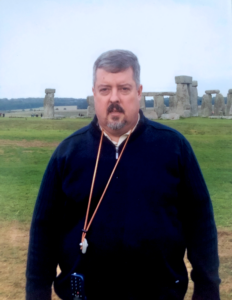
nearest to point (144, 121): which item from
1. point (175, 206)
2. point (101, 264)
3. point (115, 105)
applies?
point (115, 105)

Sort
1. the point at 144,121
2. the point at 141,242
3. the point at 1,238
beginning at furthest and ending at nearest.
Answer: the point at 1,238, the point at 144,121, the point at 141,242

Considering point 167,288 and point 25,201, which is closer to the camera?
point 167,288

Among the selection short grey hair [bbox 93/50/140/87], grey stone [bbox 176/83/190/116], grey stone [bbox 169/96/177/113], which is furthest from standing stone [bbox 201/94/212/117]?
short grey hair [bbox 93/50/140/87]

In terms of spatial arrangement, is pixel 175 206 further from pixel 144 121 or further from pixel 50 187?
pixel 50 187

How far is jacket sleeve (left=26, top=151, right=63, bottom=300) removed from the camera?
6.40 ft

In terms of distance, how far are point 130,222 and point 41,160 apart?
1940mm

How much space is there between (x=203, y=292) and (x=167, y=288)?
234 millimetres

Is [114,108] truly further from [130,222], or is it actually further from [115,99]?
[130,222]

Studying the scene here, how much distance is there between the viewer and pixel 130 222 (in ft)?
6.10

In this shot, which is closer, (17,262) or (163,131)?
(163,131)

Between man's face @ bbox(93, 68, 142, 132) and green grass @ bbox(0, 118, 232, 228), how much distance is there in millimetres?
1749

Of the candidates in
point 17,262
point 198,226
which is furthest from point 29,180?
point 198,226

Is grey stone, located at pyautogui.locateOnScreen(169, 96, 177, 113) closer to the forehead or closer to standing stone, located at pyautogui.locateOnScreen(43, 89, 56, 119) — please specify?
standing stone, located at pyautogui.locateOnScreen(43, 89, 56, 119)

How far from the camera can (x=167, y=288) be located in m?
1.93
